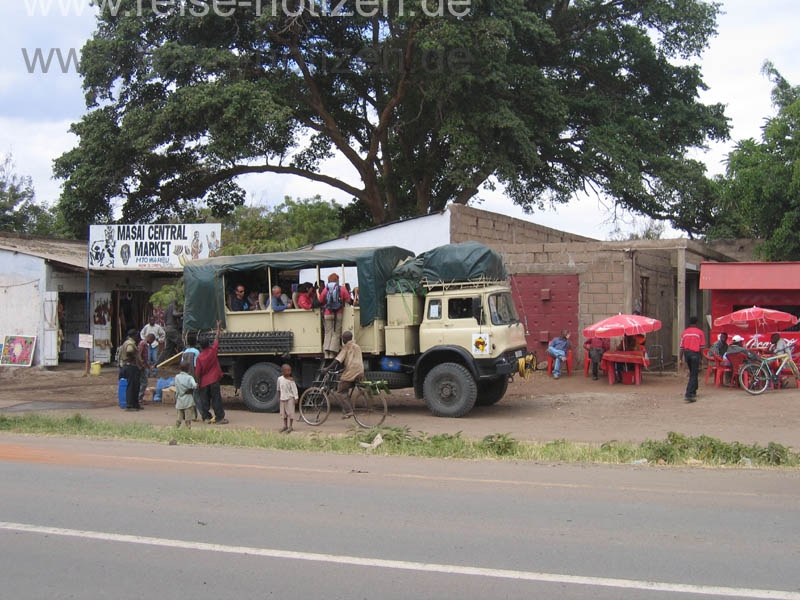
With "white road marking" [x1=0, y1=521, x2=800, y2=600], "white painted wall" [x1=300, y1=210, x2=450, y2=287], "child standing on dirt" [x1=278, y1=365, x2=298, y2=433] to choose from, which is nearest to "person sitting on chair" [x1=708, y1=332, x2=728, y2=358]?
"white painted wall" [x1=300, y1=210, x2=450, y2=287]

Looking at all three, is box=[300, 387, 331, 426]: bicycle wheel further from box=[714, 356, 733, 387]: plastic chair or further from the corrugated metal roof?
the corrugated metal roof

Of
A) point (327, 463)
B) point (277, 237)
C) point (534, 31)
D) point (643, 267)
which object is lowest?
point (327, 463)

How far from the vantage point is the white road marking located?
16.3 feet

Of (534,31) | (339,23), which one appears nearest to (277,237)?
(339,23)

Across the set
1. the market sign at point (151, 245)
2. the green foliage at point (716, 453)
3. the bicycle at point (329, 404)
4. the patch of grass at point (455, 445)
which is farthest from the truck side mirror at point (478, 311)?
the market sign at point (151, 245)

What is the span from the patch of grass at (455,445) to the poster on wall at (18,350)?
922 cm

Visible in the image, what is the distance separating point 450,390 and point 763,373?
6.49m

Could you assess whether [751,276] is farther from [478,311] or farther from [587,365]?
[478,311]

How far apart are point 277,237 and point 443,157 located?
1125 cm

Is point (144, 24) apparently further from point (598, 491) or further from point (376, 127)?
→ point (598, 491)

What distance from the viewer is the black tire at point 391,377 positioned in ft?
49.3

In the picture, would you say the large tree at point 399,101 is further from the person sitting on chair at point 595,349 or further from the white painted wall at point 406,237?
the person sitting on chair at point 595,349

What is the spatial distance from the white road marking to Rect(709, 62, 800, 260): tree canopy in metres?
20.9

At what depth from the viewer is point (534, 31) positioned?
2669cm
